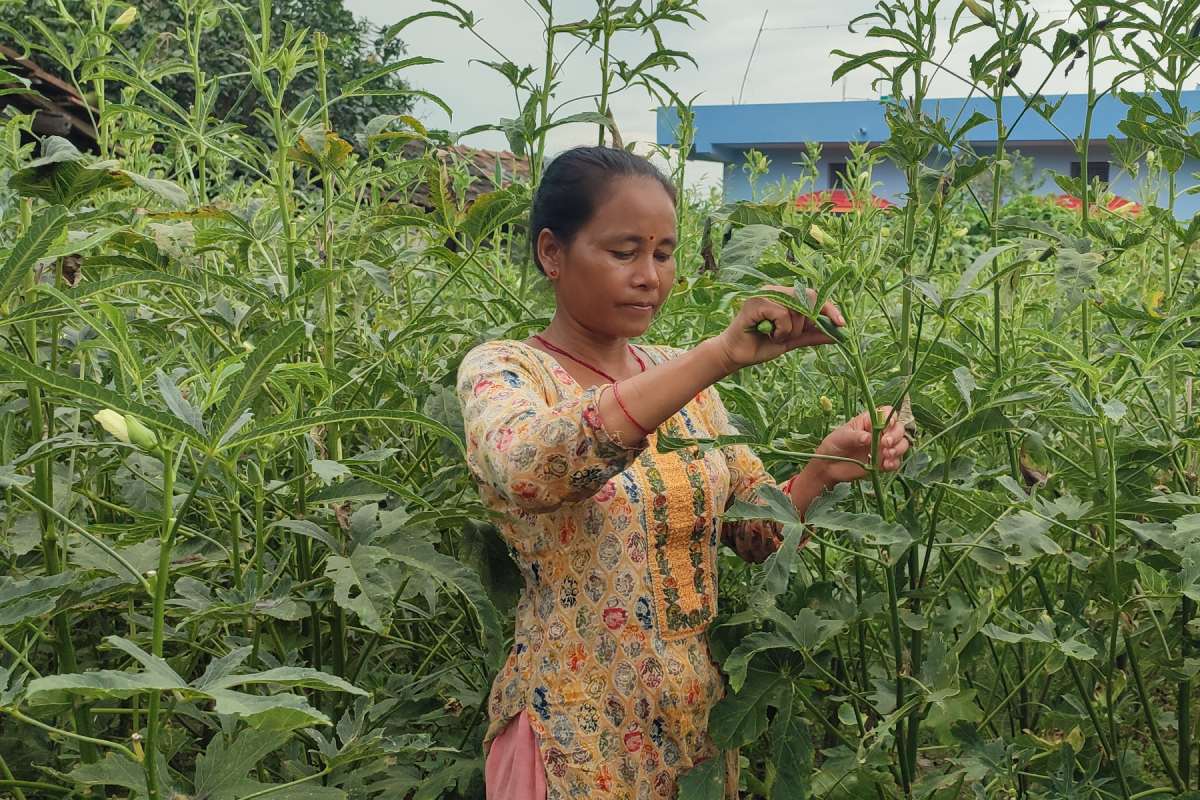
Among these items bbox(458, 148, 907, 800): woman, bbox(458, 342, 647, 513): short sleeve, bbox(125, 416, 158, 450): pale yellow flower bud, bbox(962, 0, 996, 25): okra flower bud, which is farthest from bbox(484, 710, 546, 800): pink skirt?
bbox(962, 0, 996, 25): okra flower bud

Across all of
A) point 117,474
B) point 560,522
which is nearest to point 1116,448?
point 560,522

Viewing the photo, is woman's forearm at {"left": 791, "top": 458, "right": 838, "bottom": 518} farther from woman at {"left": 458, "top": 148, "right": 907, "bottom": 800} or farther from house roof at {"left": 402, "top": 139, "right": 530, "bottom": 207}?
house roof at {"left": 402, "top": 139, "right": 530, "bottom": 207}

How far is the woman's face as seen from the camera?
5.10ft

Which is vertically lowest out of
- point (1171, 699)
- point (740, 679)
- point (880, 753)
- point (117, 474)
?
point (1171, 699)

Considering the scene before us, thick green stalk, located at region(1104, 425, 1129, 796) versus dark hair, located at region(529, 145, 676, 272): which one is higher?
dark hair, located at region(529, 145, 676, 272)

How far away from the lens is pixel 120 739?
1854mm

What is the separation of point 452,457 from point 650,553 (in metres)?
0.48

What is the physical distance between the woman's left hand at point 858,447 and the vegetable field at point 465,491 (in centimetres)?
4

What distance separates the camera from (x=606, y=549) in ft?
4.98

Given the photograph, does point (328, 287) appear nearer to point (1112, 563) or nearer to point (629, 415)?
point (629, 415)

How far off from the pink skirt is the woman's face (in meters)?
0.61

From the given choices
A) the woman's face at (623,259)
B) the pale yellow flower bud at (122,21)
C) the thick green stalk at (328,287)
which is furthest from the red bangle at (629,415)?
the pale yellow flower bud at (122,21)

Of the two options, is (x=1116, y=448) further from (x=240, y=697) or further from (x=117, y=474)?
(x=117, y=474)

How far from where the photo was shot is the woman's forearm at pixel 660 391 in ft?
4.05
